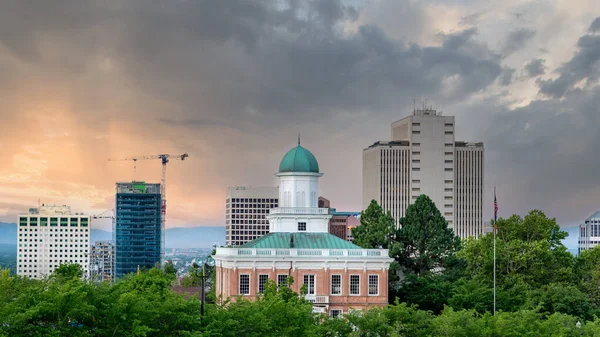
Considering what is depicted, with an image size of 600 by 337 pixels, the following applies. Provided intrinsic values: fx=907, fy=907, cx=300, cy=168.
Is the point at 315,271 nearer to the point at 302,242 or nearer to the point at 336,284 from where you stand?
the point at 336,284

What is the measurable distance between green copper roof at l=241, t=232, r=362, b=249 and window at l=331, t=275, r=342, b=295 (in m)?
4.19

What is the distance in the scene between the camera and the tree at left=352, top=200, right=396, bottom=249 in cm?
10219

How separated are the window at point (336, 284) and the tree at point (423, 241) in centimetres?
1777

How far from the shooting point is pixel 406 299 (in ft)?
308

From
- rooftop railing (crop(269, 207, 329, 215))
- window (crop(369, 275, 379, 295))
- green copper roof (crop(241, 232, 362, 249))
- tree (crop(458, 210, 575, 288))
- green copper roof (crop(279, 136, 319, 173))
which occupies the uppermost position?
green copper roof (crop(279, 136, 319, 173))

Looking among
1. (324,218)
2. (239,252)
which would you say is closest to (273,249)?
(239,252)

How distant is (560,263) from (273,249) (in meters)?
33.6

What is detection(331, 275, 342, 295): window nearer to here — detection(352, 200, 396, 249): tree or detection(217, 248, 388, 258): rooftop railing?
detection(217, 248, 388, 258): rooftop railing

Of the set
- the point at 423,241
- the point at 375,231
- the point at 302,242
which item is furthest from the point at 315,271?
the point at 423,241

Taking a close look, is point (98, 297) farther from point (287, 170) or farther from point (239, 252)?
point (287, 170)

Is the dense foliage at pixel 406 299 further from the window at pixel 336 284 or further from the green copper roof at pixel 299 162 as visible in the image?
the green copper roof at pixel 299 162

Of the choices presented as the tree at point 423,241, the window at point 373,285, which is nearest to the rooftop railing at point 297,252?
the window at point 373,285

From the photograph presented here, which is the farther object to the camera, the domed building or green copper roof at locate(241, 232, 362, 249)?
green copper roof at locate(241, 232, 362, 249)

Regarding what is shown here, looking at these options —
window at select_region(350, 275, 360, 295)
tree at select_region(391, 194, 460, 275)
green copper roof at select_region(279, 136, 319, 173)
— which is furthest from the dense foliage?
green copper roof at select_region(279, 136, 319, 173)
